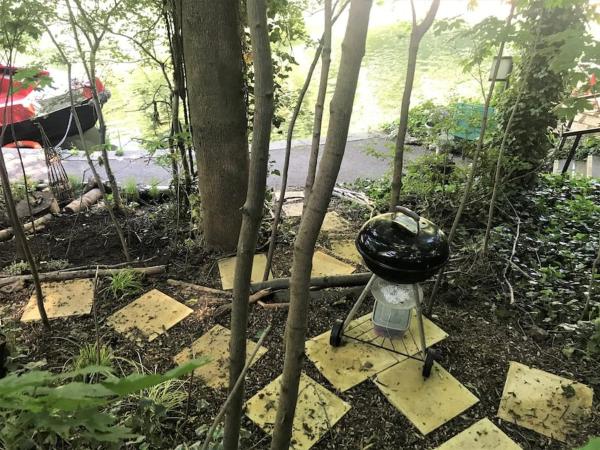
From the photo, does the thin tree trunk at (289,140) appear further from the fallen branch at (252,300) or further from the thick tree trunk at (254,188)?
the thick tree trunk at (254,188)

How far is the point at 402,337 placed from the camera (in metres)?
2.35

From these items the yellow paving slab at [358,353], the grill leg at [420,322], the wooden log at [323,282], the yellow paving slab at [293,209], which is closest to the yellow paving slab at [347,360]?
the yellow paving slab at [358,353]

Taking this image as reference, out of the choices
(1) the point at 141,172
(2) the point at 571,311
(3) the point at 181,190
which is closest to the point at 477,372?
(2) the point at 571,311

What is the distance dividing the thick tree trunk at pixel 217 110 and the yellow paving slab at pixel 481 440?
2.03 metres

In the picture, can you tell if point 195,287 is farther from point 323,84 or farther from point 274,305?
point 323,84

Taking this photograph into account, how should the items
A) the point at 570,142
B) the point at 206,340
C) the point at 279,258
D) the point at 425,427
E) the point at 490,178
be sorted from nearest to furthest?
1. the point at 425,427
2. the point at 206,340
3. the point at 279,258
4. the point at 490,178
5. the point at 570,142

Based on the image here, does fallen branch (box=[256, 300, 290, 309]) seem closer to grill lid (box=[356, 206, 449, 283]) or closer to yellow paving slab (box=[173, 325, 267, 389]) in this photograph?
yellow paving slab (box=[173, 325, 267, 389])

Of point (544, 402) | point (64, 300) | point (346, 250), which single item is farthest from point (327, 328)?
point (64, 300)

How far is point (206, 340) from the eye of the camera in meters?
2.34

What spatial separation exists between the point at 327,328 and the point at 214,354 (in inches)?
26.8

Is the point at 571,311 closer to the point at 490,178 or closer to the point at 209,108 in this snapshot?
the point at 490,178

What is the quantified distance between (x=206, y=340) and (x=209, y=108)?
4.95 ft

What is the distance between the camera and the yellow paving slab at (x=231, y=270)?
9.42 feet

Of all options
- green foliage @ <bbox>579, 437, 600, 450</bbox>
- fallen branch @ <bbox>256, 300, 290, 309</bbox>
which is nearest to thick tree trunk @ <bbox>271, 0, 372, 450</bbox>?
green foliage @ <bbox>579, 437, 600, 450</bbox>
